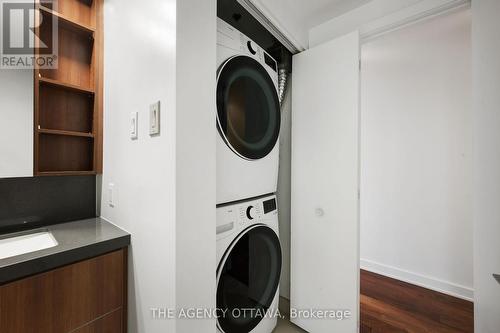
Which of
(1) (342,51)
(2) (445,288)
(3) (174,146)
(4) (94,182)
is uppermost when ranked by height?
(1) (342,51)

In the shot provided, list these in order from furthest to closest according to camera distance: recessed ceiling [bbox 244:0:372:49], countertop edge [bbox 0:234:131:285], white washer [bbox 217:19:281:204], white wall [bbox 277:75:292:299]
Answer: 1. white wall [bbox 277:75:292:299]
2. recessed ceiling [bbox 244:0:372:49]
3. white washer [bbox 217:19:281:204]
4. countertop edge [bbox 0:234:131:285]

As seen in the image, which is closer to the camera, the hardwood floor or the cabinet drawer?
the cabinet drawer

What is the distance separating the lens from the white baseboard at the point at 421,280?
6.08ft

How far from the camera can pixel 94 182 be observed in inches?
50.9

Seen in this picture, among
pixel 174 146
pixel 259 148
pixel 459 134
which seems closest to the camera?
pixel 174 146

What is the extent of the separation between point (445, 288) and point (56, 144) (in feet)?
10.9

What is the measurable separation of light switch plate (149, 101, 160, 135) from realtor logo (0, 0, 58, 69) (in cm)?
80

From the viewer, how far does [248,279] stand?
1.14m

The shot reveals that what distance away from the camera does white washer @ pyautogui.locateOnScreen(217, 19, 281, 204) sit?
0.97 metres

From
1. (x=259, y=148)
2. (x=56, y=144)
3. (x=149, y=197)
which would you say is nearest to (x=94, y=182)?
(x=56, y=144)

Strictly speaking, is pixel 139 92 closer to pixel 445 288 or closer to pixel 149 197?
pixel 149 197

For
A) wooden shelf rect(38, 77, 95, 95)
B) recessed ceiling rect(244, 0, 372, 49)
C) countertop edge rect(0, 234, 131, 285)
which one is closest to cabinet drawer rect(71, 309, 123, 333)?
countertop edge rect(0, 234, 131, 285)

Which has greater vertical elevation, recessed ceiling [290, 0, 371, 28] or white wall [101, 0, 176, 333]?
recessed ceiling [290, 0, 371, 28]

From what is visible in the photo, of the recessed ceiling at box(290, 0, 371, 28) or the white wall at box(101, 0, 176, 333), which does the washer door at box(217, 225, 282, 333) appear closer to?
the white wall at box(101, 0, 176, 333)
